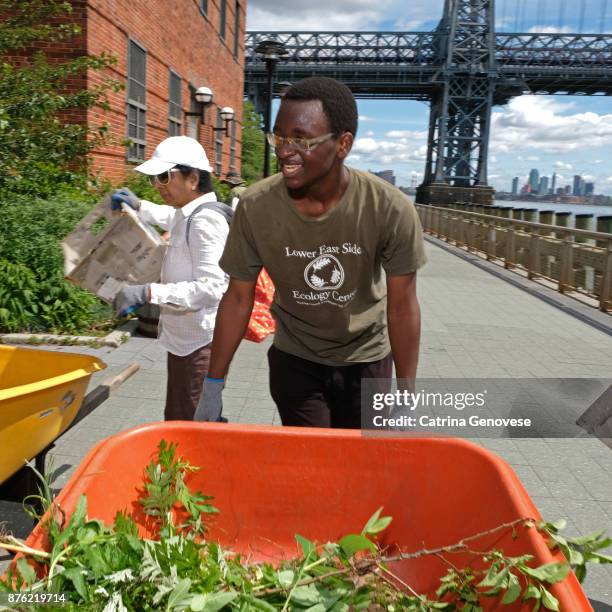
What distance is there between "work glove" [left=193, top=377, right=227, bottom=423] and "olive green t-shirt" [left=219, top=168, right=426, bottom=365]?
345 mm

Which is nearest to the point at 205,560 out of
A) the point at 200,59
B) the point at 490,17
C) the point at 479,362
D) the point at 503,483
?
the point at 503,483

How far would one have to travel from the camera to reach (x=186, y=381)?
364 centimetres

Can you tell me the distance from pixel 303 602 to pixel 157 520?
0.68 m

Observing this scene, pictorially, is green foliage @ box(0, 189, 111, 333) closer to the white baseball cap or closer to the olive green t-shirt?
the white baseball cap

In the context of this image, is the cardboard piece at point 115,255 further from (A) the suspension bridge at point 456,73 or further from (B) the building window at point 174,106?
(A) the suspension bridge at point 456,73

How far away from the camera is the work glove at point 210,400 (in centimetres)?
286

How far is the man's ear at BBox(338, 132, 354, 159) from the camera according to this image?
250 cm

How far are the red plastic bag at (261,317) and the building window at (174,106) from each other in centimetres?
1314

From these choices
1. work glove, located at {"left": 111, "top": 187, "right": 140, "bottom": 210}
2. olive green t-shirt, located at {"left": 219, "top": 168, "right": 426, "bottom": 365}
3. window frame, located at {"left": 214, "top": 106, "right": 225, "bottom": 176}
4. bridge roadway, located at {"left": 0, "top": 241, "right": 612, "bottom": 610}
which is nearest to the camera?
olive green t-shirt, located at {"left": 219, "top": 168, "right": 426, "bottom": 365}

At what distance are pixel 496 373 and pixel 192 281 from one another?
14.5ft

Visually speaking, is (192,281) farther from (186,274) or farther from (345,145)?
(345,145)

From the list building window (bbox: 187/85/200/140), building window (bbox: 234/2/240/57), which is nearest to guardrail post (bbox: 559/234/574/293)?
building window (bbox: 187/85/200/140)

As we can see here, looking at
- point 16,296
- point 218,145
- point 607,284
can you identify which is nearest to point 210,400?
point 16,296

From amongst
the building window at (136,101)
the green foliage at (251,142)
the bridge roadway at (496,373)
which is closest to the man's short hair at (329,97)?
the bridge roadway at (496,373)
